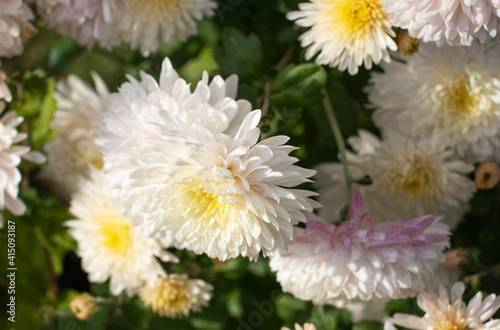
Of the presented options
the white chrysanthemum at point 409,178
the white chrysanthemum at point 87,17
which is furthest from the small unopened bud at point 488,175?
the white chrysanthemum at point 87,17

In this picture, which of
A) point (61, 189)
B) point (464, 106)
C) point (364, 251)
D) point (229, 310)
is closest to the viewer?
point (364, 251)

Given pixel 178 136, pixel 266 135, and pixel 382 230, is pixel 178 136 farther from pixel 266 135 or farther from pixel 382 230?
pixel 382 230

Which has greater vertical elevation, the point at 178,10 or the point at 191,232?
the point at 178,10

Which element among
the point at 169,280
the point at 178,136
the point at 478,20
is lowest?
the point at 169,280

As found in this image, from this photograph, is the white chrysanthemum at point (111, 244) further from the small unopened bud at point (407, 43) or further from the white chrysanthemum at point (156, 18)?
the small unopened bud at point (407, 43)

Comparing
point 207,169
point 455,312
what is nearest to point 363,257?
point 455,312

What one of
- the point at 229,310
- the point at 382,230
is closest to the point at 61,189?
the point at 229,310

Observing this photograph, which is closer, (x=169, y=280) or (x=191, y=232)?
(x=191, y=232)

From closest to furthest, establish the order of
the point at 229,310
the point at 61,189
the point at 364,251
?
the point at 364,251, the point at 229,310, the point at 61,189
